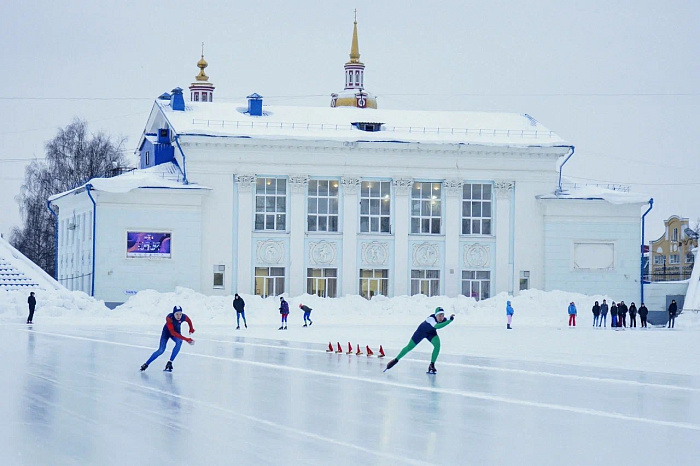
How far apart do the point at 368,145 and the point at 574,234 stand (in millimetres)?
10967

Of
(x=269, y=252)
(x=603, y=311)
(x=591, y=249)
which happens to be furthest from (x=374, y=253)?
(x=603, y=311)

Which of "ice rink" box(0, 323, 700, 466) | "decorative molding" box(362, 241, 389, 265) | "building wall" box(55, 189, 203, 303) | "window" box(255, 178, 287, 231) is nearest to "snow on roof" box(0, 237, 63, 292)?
"building wall" box(55, 189, 203, 303)

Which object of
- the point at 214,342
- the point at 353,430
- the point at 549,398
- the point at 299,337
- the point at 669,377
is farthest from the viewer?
the point at 299,337

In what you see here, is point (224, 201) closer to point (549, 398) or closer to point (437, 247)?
point (437, 247)

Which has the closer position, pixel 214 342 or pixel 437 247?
pixel 214 342

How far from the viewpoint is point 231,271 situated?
53.5 metres

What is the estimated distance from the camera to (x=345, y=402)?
1527cm

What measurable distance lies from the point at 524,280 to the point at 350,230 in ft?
29.4

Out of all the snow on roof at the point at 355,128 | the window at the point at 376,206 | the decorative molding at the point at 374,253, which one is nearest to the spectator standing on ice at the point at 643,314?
the snow on roof at the point at 355,128

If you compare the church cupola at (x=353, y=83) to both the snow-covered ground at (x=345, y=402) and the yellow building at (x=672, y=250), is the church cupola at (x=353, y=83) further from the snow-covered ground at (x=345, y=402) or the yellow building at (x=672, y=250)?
the snow-covered ground at (x=345, y=402)

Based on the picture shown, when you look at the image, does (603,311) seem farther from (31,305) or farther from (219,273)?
(31,305)

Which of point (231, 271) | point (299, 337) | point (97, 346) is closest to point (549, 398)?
point (97, 346)

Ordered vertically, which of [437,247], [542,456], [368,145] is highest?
[368,145]

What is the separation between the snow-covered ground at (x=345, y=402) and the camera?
10922 millimetres
